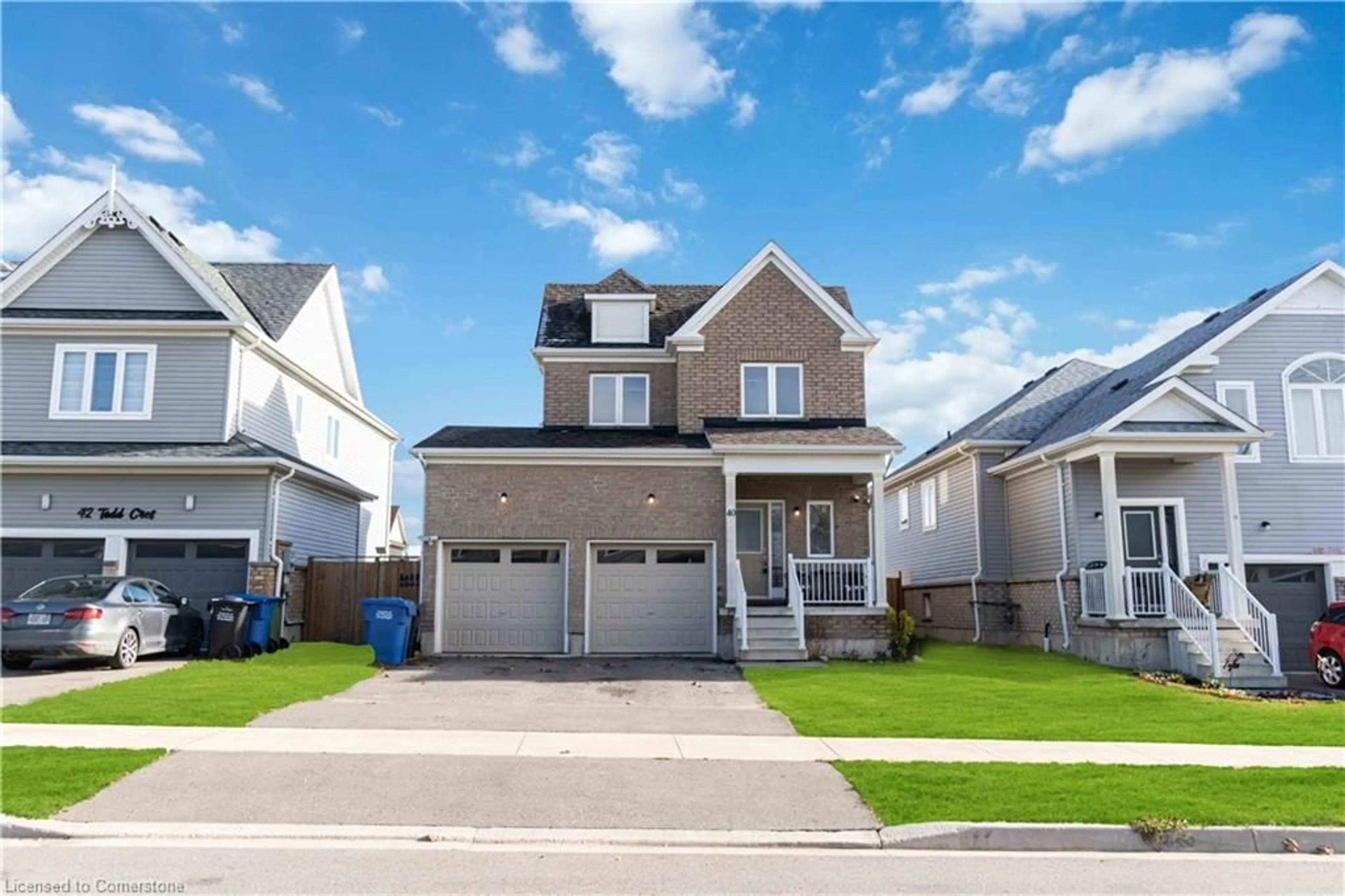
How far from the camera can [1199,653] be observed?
16.8m

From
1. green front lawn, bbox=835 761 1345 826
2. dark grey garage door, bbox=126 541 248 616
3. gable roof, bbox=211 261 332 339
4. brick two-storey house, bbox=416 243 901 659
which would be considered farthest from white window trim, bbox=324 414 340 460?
green front lawn, bbox=835 761 1345 826

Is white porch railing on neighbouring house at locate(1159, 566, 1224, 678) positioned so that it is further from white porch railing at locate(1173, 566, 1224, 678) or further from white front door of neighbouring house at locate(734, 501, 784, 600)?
white front door of neighbouring house at locate(734, 501, 784, 600)

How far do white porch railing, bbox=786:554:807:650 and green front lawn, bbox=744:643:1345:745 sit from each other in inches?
33.6

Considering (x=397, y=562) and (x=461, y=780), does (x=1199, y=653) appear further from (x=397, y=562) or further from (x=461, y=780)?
(x=397, y=562)

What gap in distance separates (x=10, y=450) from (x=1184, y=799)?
20678 mm

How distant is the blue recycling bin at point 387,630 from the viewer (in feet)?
56.5

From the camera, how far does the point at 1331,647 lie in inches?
651

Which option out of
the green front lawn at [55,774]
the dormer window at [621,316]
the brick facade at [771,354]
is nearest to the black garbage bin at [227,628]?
the green front lawn at [55,774]

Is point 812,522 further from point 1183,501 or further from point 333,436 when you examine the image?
point 333,436

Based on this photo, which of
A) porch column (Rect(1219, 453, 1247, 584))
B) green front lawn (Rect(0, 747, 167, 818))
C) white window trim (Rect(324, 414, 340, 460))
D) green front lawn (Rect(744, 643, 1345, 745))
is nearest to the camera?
green front lawn (Rect(0, 747, 167, 818))

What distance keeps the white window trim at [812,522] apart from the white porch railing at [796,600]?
69.9 inches

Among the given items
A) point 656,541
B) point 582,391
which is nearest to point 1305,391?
point 656,541

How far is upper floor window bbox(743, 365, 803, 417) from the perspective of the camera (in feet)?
70.7

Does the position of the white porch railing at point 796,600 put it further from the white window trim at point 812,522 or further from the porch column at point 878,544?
the white window trim at point 812,522
